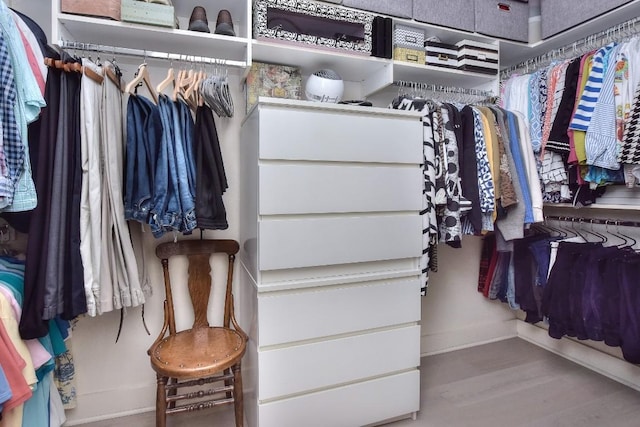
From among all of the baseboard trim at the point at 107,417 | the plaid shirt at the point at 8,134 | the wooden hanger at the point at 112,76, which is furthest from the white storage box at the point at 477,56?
the baseboard trim at the point at 107,417

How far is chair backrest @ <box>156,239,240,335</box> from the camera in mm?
1635

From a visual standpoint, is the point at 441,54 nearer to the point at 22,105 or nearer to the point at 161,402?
the point at 22,105

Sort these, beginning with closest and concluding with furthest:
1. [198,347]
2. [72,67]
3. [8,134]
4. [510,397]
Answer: [8,134]
[72,67]
[198,347]
[510,397]

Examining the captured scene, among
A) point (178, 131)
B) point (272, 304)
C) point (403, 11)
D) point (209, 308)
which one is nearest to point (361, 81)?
point (403, 11)

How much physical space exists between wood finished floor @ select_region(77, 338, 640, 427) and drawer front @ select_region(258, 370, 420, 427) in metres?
0.14

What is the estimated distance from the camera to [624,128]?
153 cm

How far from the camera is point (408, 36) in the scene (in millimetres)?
1835

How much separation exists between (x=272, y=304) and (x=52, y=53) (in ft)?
3.95

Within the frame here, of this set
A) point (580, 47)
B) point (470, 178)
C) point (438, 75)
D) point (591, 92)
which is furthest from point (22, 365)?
point (580, 47)

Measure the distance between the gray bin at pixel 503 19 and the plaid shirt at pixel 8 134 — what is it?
81.9 inches

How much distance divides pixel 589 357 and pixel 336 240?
1.86 meters

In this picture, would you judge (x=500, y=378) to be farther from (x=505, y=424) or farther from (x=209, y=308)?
(x=209, y=308)

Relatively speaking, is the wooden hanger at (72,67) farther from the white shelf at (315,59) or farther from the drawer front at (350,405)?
the drawer front at (350,405)

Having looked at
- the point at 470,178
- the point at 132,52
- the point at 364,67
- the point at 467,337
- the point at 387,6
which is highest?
the point at 387,6
